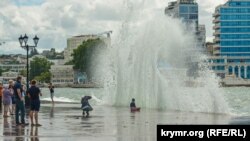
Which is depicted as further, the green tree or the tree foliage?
the tree foliage

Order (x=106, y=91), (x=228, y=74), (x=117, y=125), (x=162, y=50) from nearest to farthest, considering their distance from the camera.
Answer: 1. (x=117, y=125)
2. (x=162, y=50)
3. (x=106, y=91)
4. (x=228, y=74)

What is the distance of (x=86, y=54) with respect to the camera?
7092 inches

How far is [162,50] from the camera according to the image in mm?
46531

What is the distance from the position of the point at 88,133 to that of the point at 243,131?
33.4 ft

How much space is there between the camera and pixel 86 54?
591ft

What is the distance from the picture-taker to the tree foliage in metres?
177

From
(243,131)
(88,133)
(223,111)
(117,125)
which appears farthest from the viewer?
(223,111)

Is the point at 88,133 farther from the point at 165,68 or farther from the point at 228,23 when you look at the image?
the point at 228,23

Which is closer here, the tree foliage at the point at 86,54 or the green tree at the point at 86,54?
the green tree at the point at 86,54

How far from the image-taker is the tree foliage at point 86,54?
177 m

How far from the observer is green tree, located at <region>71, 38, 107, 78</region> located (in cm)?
17700

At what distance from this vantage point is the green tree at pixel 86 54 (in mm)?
177000

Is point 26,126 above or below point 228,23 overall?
below

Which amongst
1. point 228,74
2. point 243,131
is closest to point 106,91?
point 243,131
